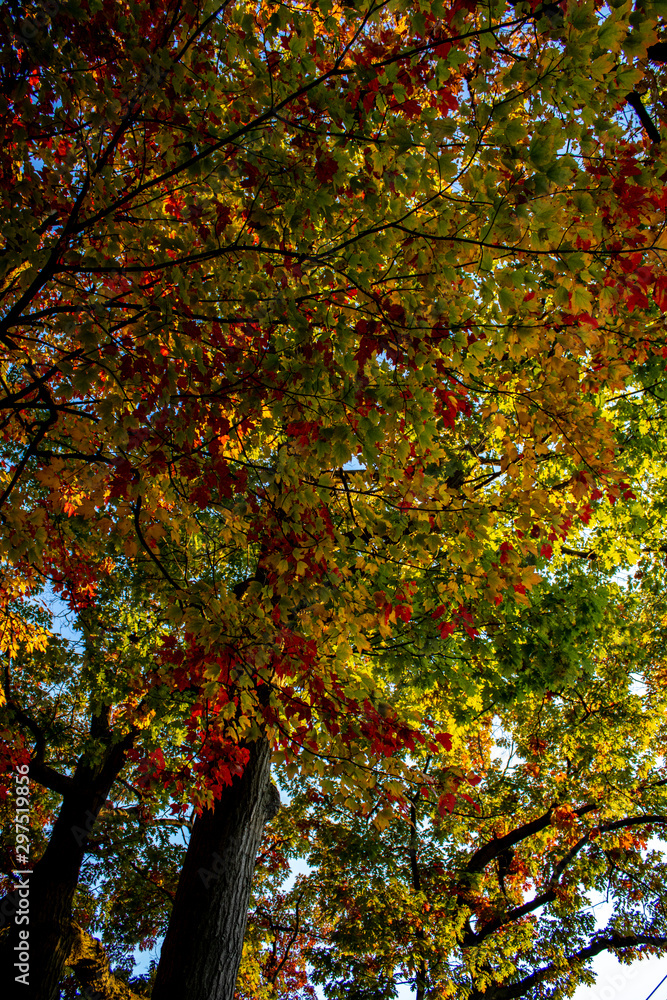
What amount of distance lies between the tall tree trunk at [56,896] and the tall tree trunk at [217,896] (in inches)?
160

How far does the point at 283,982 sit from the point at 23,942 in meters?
7.86

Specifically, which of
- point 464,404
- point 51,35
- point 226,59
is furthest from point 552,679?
point 51,35

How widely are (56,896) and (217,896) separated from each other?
18.0 ft

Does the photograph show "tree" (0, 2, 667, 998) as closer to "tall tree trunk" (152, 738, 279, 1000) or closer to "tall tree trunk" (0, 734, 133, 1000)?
"tall tree trunk" (152, 738, 279, 1000)

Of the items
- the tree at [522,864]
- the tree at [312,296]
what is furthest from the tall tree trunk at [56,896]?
the tree at [312,296]

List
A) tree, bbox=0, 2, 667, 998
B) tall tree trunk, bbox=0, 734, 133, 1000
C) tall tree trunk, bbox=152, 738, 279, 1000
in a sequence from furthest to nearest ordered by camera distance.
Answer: tall tree trunk, bbox=0, 734, 133, 1000 < tall tree trunk, bbox=152, 738, 279, 1000 < tree, bbox=0, 2, 667, 998

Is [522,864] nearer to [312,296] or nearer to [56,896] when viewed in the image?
[56,896]

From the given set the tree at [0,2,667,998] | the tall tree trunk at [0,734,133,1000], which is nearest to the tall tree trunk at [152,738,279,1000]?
the tree at [0,2,667,998]

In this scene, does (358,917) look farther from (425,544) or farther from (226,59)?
(226,59)

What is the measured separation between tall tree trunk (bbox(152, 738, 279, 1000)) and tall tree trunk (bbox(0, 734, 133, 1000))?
13.3 feet

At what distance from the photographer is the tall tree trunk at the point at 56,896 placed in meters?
7.31

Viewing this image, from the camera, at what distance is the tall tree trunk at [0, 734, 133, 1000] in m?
7.31

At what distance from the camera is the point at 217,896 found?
176 inches

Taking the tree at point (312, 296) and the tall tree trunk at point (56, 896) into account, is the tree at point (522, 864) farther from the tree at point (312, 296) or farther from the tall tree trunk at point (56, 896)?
the tree at point (312, 296)
